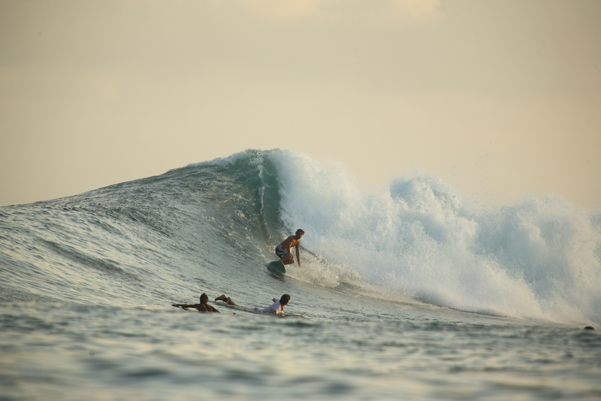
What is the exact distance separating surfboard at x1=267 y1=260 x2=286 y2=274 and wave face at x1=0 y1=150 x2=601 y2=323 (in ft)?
1.35

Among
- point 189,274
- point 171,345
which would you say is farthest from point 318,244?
point 171,345

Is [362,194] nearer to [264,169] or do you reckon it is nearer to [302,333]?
[264,169]

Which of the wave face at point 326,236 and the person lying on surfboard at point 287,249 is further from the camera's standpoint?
the person lying on surfboard at point 287,249

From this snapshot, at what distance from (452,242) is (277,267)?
6.74 m

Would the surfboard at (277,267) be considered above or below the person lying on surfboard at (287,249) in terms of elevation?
below

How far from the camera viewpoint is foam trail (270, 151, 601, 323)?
1424cm

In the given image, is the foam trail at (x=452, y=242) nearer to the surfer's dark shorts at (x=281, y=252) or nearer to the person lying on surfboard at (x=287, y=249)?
the person lying on surfboard at (x=287, y=249)

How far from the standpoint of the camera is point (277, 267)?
13.0 meters

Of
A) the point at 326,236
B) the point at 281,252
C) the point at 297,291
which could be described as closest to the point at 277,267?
the point at 281,252

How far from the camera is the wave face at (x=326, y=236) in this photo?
10.9m

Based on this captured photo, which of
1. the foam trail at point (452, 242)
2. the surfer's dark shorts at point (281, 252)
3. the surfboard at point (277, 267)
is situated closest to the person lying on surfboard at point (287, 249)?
the surfer's dark shorts at point (281, 252)

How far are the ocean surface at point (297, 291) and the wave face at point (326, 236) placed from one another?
66 mm

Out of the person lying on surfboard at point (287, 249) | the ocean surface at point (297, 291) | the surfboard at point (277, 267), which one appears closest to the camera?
the ocean surface at point (297, 291)

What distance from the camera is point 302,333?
6.02 meters
